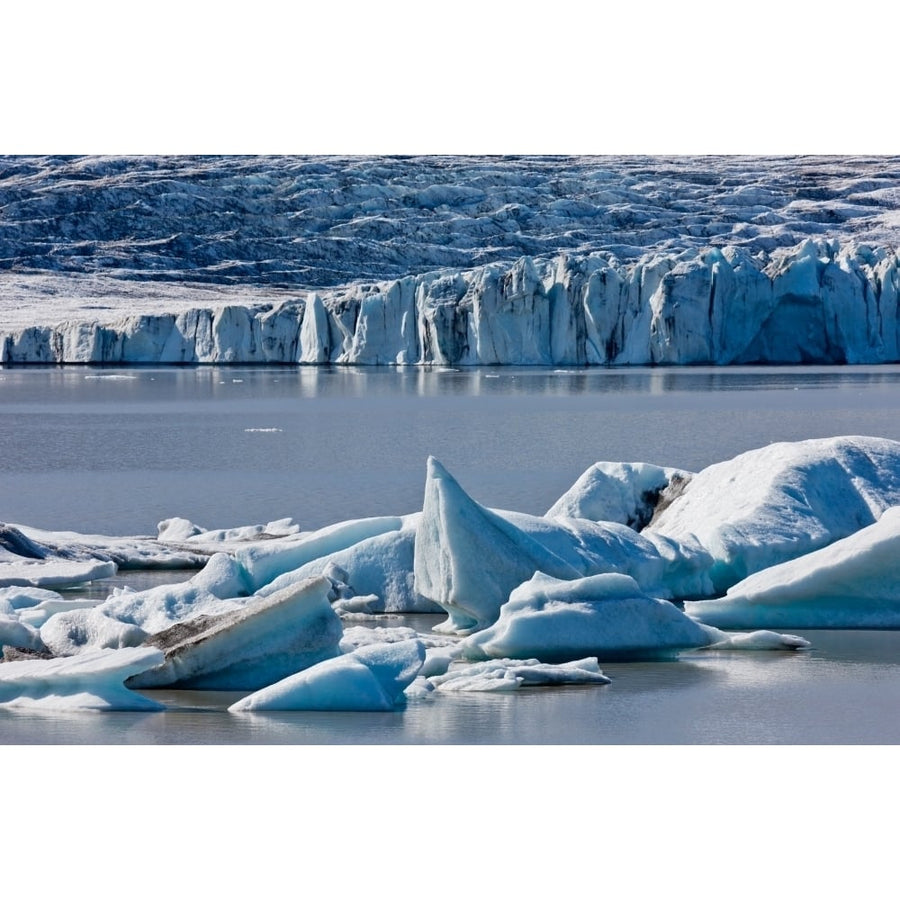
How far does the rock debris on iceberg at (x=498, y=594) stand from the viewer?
15.4 feet

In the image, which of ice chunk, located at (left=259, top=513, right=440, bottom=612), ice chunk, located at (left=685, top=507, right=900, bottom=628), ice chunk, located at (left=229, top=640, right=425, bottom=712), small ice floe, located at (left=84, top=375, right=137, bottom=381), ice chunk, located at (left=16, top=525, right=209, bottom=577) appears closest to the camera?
ice chunk, located at (left=229, top=640, right=425, bottom=712)

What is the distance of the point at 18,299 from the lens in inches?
2279

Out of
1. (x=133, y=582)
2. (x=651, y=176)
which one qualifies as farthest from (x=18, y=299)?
(x=133, y=582)

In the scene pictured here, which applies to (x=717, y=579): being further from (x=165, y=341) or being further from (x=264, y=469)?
(x=165, y=341)

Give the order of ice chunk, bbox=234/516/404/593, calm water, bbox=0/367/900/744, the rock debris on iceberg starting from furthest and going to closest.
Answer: ice chunk, bbox=234/516/404/593 < the rock debris on iceberg < calm water, bbox=0/367/900/744

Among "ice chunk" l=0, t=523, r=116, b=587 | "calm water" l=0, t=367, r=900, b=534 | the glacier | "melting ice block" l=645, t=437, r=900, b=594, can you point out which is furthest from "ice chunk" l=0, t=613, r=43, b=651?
the glacier

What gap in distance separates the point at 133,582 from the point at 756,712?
3397 millimetres

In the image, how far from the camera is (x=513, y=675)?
15.7ft

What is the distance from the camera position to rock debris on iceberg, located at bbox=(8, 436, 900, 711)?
4691 mm

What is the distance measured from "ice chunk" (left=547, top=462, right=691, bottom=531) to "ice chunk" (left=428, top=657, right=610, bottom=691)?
96.5 inches

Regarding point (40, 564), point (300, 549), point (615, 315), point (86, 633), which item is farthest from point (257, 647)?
point (615, 315)

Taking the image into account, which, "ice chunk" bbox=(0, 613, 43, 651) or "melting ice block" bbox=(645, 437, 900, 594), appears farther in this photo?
"melting ice block" bbox=(645, 437, 900, 594)

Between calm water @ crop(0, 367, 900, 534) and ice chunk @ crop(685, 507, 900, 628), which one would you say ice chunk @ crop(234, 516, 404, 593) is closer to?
ice chunk @ crop(685, 507, 900, 628)

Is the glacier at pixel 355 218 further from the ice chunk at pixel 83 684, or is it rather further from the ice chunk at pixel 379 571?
the ice chunk at pixel 83 684
